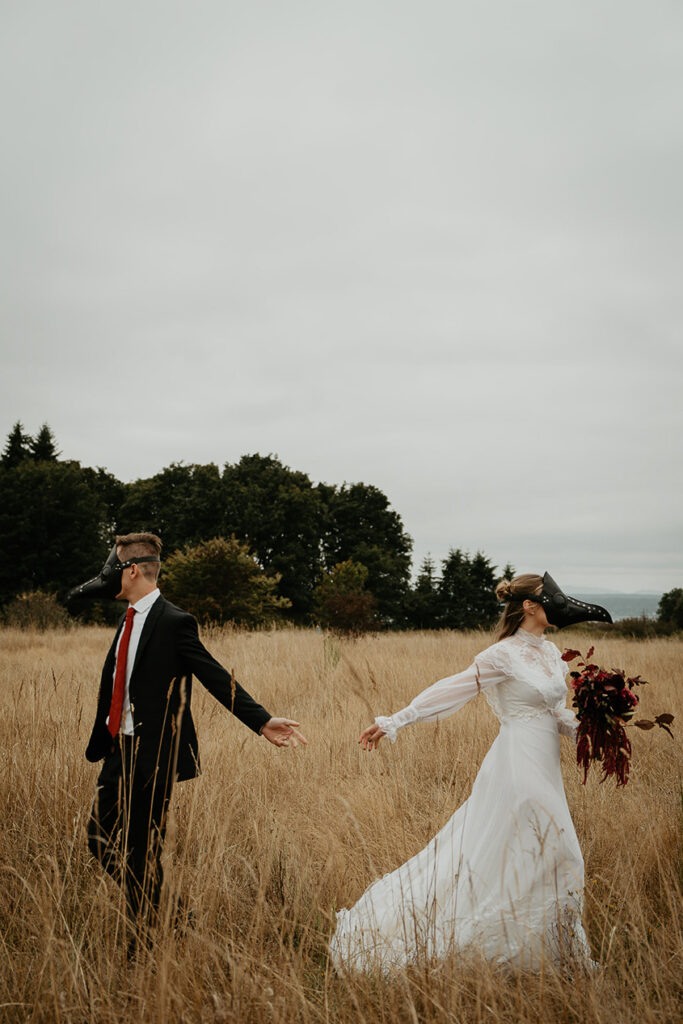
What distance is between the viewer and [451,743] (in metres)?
5.53

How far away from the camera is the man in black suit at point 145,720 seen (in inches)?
110

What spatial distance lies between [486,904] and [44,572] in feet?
117

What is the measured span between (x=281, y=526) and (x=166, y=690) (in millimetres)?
37098

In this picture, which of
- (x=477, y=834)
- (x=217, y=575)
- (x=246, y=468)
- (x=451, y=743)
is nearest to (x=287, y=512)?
(x=246, y=468)

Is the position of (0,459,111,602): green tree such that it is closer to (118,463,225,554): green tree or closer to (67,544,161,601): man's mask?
(118,463,225,554): green tree

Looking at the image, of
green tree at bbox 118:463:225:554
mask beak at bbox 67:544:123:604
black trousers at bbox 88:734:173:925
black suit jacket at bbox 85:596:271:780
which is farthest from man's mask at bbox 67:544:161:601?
green tree at bbox 118:463:225:554

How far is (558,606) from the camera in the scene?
10.8 feet

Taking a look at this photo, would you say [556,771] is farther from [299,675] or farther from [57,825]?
[299,675]

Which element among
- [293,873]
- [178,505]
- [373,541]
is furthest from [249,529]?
[293,873]

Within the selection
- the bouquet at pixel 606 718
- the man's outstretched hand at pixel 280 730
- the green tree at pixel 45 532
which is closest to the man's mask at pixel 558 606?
the bouquet at pixel 606 718

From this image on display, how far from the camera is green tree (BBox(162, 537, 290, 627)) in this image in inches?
613

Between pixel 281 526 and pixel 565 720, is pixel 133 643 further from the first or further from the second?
pixel 281 526

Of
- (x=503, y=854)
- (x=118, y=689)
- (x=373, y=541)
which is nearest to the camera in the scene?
(x=503, y=854)

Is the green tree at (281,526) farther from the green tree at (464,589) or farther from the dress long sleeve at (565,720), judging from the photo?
the dress long sleeve at (565,720)
